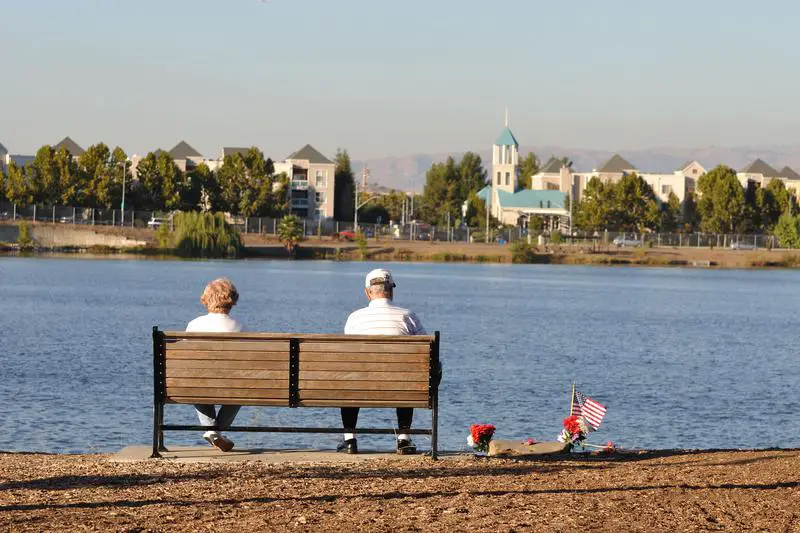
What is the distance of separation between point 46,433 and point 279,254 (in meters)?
114

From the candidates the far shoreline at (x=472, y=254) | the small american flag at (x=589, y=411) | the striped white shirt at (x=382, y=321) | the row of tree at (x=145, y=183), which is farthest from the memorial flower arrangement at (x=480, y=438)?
the row of tree at (x=145, y=183)

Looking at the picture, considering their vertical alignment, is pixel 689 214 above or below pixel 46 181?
below

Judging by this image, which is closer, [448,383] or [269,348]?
[269,348]

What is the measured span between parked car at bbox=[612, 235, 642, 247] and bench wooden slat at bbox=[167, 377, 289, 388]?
13965 centimetres

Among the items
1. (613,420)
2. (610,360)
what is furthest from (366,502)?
(610,360)

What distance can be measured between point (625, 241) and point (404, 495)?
468ft

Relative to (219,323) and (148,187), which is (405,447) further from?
(148,187)

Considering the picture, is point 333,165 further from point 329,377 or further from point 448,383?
point 329,377

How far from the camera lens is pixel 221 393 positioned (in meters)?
11.8

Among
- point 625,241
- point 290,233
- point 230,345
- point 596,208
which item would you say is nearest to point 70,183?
point 290,233

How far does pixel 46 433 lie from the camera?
18.3 meters

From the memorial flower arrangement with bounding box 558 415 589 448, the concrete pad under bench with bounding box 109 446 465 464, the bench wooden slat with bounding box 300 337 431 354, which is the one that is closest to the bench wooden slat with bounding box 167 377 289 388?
the bench wooden slat with bounding box 300 337 431 354

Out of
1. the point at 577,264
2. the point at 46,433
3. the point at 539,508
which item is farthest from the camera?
the point at 577,264

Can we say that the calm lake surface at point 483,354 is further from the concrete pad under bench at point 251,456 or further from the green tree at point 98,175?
the green tree at point 98,175
